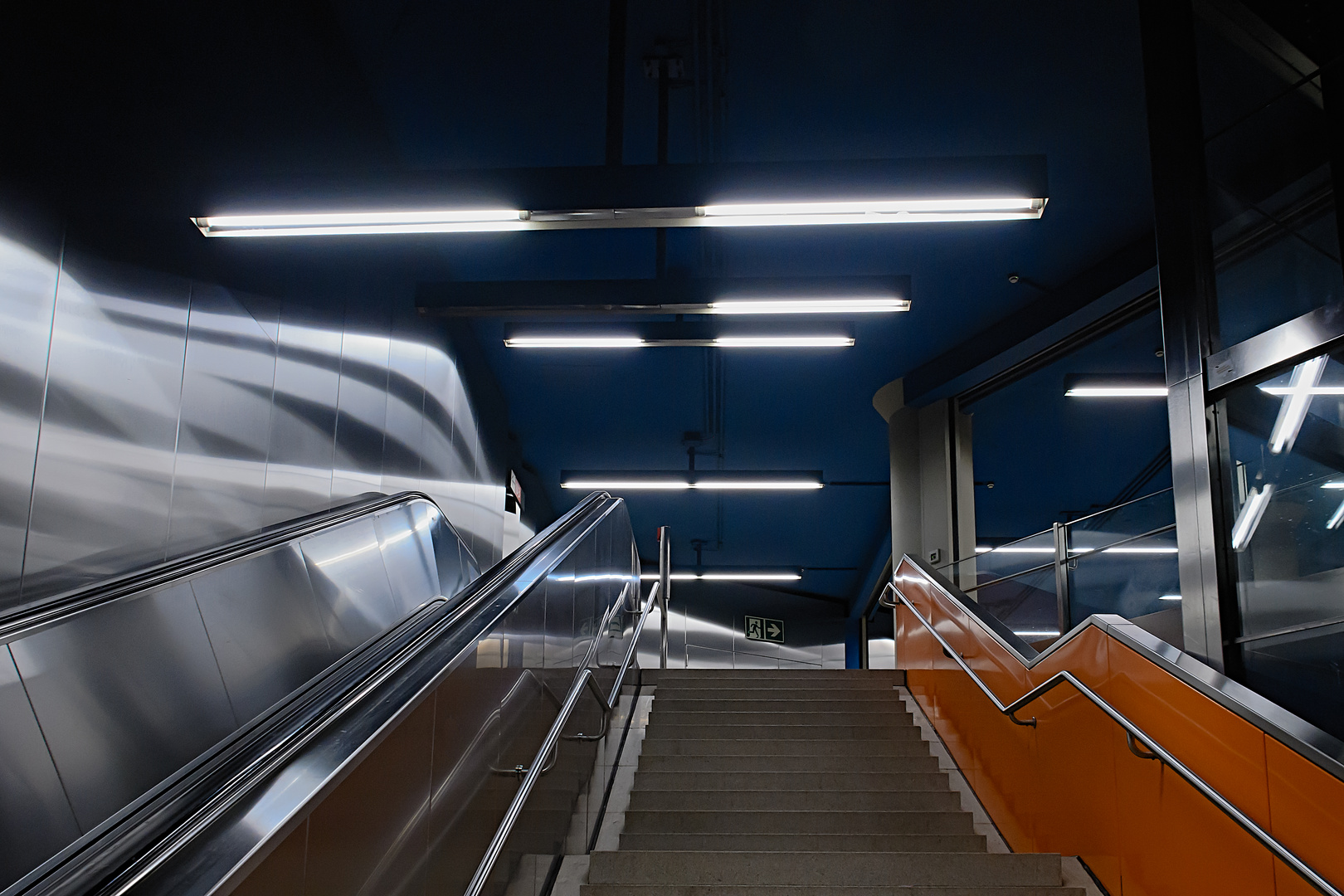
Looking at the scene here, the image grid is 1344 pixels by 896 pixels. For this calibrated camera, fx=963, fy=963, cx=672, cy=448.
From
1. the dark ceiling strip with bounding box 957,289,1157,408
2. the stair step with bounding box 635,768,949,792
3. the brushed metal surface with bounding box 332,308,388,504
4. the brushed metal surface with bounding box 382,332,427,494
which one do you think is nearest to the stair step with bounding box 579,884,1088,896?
the stair step with bounding box 635,768,949,792

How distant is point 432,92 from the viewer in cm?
589

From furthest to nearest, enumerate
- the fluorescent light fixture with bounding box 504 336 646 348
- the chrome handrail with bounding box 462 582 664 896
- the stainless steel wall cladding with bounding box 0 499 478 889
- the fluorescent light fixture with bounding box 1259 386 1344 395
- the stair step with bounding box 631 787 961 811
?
the fluorescent light fixture with bounding box 504 336 646 348 → the stair step with bounding box 631 787 961 811 → the fluorescent light fixture with bounding box 1259 386 1344 395 → the stainless steel wall cladding with bounding box 0 499 478 889 → the chrome handrail with bounding box 462 582 664 896

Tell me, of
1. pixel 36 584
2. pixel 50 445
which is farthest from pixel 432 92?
pixel 36 584

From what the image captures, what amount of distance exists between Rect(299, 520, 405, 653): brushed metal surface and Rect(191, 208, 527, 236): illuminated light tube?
1.64 metres

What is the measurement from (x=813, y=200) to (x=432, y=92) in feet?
9.48

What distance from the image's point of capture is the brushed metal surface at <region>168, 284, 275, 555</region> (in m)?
4.32

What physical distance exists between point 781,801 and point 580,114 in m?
4.21

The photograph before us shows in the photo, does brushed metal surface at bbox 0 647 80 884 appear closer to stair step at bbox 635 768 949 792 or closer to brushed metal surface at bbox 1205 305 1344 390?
stair step at bbox 635 768 949 792

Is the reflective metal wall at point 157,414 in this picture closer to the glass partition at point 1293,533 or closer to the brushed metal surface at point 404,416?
the brushed metal surface at point 404,416

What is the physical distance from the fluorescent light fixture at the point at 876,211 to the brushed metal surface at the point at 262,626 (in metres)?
2.67

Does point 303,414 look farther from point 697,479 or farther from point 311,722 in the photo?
point 697,479

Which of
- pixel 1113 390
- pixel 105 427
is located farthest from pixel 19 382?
pixel 1113 390

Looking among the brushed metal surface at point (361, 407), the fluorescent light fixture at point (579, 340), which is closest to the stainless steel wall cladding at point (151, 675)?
the brushed metal surface at point (361, 407)

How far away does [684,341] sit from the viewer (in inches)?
285
